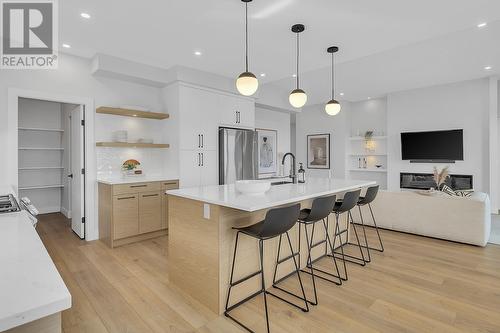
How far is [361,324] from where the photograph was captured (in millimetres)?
2043

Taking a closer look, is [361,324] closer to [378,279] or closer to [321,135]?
[378,279]

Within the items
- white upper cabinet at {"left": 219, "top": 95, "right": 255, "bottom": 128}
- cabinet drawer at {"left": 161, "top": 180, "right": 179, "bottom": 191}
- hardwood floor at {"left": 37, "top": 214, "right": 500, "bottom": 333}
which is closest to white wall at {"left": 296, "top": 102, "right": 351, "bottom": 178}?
white upper cabinet at {"left": 219, "top": 95, "right": 255, "bottom": 128}

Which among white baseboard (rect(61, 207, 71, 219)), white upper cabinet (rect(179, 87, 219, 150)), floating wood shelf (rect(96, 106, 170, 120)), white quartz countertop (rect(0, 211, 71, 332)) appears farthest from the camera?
white baseboard (rect(61, 207, 71, 219))

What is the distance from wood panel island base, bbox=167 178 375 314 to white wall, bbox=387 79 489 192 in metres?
5.03

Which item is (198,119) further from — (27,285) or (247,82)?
(27,285)

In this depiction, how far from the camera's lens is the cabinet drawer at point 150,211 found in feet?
13.1

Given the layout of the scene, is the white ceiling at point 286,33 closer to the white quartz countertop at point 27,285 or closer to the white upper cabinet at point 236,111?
the white upper cabinet at point 236,111

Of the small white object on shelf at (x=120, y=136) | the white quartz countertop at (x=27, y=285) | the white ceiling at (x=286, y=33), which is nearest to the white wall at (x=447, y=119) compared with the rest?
the white ceiling at (x=286, y=33)

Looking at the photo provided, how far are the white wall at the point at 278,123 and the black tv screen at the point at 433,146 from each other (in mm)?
2816

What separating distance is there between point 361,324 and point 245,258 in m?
1.02

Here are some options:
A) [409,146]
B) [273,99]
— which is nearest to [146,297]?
[273,99]

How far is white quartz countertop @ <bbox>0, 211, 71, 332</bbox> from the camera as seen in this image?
682 mm

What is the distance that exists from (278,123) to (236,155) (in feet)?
7.27

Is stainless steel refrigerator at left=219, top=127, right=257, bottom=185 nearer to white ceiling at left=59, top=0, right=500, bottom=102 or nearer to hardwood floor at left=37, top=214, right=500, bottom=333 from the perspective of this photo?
white ceiling at left=59, top=0, right=500, bottom=102
